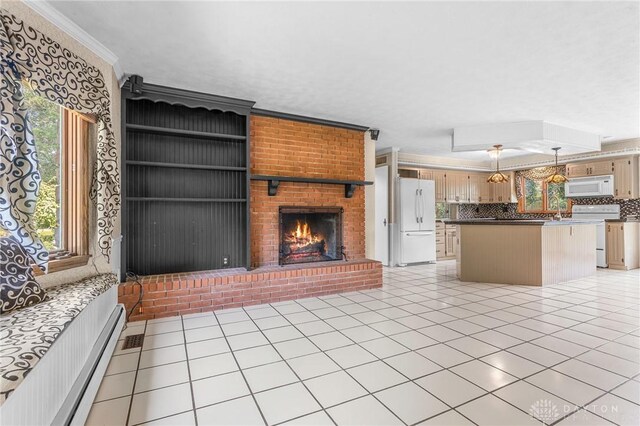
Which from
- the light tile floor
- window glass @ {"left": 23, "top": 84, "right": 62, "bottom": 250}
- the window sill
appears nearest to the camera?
the light tile floor

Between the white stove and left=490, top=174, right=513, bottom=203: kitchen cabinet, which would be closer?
the white stove

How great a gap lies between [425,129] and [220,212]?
360 cm

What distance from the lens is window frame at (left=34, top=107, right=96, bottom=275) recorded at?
253cm

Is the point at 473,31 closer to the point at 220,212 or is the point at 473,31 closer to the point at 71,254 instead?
the point at 220,212

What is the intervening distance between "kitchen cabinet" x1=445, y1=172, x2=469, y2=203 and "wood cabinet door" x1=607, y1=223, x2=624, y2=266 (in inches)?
111

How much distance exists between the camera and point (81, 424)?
1.61 metres

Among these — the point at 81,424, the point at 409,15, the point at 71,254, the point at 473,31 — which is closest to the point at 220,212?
the point at 71,254

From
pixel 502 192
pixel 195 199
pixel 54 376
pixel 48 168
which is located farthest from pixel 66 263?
pixel 502 192

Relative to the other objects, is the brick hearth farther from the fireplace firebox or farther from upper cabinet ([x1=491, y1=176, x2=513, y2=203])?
upper cabinet ([x1=491, y1=176, x2=513, y2=203])

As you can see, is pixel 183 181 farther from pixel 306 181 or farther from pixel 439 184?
pixel 439 184

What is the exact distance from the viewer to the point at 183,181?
151 inches

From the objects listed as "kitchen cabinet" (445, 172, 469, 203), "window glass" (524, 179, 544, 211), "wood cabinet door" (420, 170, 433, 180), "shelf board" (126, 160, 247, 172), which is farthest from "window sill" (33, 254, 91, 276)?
"window glass" (524, 179, 544, 211)

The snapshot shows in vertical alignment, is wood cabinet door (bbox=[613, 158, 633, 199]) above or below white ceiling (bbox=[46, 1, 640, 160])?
below

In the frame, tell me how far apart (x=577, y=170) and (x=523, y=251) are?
3410 millimetres
